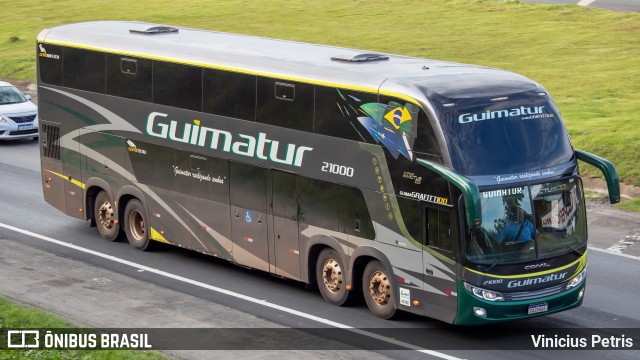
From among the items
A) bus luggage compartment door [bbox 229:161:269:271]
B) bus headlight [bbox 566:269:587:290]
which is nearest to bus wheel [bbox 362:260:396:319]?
bus luggage compartment door [bbox 229:161:269:271]

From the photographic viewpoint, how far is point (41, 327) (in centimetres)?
1619

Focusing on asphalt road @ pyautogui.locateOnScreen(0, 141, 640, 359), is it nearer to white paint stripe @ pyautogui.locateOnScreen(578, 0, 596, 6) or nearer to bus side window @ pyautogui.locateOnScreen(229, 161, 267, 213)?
bus side window @ pyautogui.locateOnScreen(229, 161, 267, 213)

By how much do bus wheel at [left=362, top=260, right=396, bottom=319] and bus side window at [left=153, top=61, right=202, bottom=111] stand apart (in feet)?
14.5

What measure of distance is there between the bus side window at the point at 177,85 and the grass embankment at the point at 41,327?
4.49 metres

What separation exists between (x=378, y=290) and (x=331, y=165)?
196 cm

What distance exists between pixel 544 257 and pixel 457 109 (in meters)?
2.31

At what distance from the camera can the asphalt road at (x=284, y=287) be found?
1703cm

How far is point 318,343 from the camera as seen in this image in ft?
53.8

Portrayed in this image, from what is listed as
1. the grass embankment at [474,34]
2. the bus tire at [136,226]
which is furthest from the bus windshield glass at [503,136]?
the grass embankment at [474,34]

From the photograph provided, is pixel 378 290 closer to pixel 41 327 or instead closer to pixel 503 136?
pixel 503 136

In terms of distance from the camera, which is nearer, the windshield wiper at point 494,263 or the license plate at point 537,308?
the windshield wiper at point 494,263

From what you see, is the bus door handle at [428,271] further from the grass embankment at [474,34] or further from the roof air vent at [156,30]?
the grass embankment at [474,34]

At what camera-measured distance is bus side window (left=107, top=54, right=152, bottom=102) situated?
21.0m

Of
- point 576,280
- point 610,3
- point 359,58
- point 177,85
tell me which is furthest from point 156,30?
point 610,3
